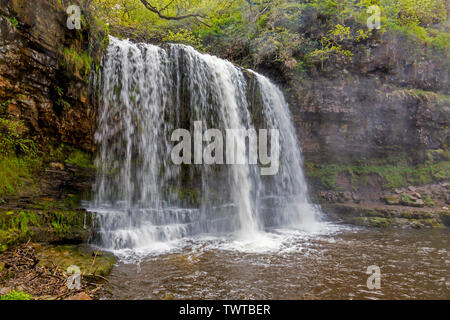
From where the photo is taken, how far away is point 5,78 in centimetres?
488

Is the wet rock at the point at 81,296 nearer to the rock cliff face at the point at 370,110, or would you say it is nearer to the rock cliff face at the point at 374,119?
the rock cliff face at the point at 374,119

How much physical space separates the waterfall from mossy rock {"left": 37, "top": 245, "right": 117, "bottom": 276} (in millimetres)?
914

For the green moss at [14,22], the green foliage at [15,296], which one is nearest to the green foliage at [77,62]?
the green moss at [14,22]

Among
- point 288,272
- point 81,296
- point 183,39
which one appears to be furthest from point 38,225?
point 183,39

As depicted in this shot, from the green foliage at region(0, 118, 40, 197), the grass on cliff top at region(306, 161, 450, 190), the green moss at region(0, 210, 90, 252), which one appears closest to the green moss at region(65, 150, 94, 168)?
the green foliage at region(0, 118, 40, 197)

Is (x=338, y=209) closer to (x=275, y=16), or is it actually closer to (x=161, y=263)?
(x=161, y=263)

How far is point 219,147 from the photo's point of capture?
9.16 m

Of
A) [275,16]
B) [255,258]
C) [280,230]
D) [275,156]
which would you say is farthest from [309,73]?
[255,258]

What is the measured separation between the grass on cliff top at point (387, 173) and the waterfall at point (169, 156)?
2.38m

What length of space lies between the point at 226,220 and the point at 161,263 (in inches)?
154

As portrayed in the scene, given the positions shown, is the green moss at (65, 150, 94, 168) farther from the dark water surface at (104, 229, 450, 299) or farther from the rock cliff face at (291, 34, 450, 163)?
the rock cliff face at (291, 34, 450, 163)

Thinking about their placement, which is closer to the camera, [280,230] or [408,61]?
[280,230]

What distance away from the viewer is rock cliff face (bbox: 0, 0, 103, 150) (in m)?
4.89

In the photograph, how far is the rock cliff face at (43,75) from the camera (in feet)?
16.0
